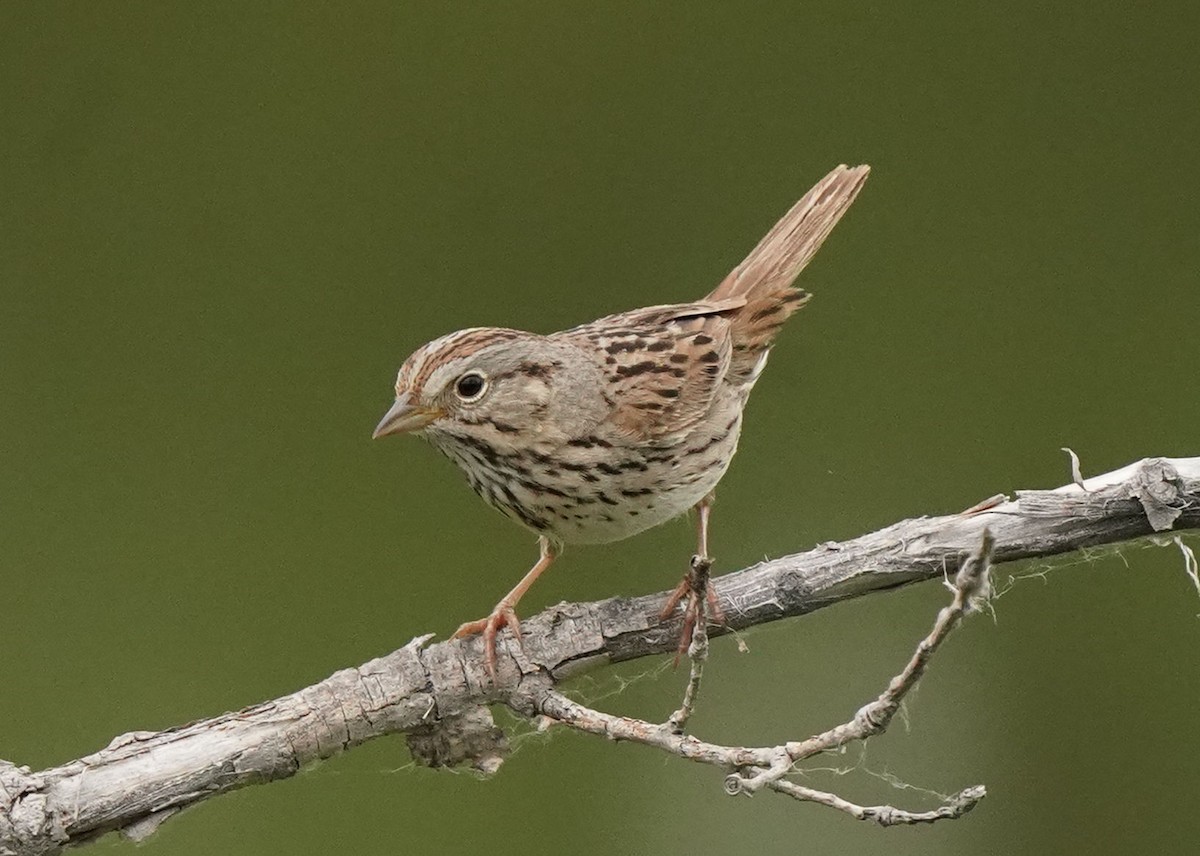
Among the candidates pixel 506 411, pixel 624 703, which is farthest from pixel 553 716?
pixel 624 703

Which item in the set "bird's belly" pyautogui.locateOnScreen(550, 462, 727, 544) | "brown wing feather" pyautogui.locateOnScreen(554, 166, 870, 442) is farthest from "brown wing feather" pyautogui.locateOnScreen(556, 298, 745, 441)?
"bird's belly" pyautogui.locateOnScreen(550, 462, 727, 544)

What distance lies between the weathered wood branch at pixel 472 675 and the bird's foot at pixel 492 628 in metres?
0.02

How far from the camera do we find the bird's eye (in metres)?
2.45

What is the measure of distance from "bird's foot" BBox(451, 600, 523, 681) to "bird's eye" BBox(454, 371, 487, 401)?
396 millimetres

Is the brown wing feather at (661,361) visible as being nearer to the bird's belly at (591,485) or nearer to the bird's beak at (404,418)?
the bird's belly at (591,485)

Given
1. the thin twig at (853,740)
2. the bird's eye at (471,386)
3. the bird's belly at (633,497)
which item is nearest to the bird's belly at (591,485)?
the bird's belly at (633,497)

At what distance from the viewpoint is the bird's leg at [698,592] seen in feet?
5.66

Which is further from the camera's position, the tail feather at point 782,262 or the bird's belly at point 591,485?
→ the tail feather at point 782,262

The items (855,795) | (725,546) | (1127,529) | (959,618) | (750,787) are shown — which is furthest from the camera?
(725,546)

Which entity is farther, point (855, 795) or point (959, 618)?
point (855, 795)

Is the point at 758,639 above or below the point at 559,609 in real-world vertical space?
above

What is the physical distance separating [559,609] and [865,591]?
1.76 feet

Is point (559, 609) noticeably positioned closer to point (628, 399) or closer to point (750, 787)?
point (628, 399)

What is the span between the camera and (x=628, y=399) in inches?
102
